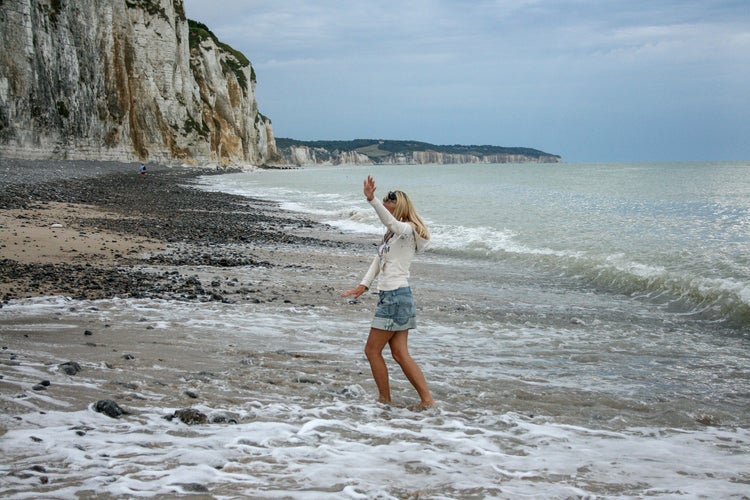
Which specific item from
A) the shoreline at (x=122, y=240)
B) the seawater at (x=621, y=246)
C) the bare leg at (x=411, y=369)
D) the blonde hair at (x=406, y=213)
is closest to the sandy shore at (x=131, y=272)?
the shoreline at (x=122, y=240)

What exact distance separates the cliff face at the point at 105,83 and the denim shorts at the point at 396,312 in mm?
48839

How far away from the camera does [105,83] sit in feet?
203

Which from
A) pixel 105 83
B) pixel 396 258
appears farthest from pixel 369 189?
pixel 105 83

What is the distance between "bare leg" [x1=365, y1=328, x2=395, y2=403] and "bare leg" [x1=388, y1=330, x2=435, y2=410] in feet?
0.26

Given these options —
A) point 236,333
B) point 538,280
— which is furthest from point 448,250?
point 236,333

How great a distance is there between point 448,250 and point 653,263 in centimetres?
562

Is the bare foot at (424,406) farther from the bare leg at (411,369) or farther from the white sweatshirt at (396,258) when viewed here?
the white sweatshirt at (396,258)

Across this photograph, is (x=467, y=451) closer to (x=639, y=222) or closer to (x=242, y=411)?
(x=242, y=411)

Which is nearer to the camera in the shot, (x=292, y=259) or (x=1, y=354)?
(x=1, y=354)

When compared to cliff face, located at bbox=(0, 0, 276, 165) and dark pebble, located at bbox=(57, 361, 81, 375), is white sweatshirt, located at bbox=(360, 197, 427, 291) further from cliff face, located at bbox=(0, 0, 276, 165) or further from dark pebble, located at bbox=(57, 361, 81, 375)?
cliff face, located at bbox=(0, 0, 276, 165)

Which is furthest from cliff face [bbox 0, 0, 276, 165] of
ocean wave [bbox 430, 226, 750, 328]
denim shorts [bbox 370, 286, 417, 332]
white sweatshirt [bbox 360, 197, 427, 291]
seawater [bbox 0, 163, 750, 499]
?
denim shorts [bbox 370, 286, 417, 332]

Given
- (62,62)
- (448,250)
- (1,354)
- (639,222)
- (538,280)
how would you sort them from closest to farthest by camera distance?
(1,354), (538,280), (448,250), (639,222), (62,62)

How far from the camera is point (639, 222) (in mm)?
25188

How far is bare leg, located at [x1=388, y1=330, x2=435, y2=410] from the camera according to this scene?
5.61 m
